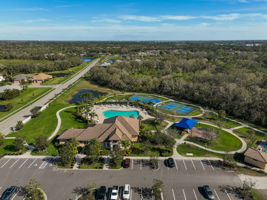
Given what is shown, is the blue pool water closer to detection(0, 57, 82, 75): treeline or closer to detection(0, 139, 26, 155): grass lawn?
detection(0, 139, 26, 155): grass lawn

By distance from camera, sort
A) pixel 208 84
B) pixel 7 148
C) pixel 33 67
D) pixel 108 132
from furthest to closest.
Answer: pixel 33 67 → pixel 208 84 → pixel 108 132 → pixel 7 148

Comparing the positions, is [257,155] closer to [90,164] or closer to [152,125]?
[152,125]

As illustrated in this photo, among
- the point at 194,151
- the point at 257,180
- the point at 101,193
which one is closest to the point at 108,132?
the point at 101,193

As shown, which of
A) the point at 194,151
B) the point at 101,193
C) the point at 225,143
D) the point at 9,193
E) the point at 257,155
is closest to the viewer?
the point at 101,193

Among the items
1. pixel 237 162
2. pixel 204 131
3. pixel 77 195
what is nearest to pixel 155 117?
pixel 204 131

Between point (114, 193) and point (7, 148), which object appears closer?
point (114, 193)

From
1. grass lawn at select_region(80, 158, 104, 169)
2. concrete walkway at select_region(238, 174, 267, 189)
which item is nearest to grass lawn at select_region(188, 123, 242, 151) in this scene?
concrete walkway at select_region(238, 174, 267, 189)
